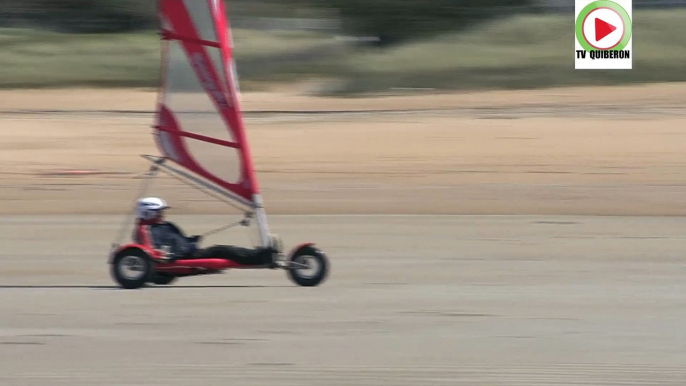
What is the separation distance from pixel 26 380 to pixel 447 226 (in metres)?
6.34

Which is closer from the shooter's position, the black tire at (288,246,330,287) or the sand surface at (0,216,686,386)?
the sand surface at (0,216,686,386)

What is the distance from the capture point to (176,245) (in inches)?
309

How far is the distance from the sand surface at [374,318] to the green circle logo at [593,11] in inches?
705

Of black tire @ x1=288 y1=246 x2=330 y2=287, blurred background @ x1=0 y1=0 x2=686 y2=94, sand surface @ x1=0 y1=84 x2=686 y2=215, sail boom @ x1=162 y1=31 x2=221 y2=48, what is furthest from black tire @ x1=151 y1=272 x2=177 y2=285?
blurred background @ x1=0 y1=0 x2=686 y2=94

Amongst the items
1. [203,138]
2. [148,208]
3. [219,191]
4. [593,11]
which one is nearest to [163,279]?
[148,208]

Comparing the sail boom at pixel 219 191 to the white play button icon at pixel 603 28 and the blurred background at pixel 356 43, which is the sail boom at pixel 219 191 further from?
the white play button icon at pixel 603 28

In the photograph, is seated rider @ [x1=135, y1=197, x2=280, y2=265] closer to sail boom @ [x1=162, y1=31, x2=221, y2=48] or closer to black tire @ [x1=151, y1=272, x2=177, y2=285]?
black tire @ [x1=151, y1=272, x2=177, y2=285]

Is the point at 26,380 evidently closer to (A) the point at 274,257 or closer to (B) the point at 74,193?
(A) the point at 274,257

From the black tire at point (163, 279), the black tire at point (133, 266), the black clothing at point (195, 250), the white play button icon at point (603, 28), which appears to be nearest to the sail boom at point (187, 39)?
the black clothing at point (195, 250)

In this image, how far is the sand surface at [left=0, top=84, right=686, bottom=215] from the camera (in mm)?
13703

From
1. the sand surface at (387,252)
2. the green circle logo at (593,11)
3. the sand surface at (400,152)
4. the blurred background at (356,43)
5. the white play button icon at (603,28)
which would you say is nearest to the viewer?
the sand surface at (387,252)

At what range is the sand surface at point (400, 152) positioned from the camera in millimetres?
13703

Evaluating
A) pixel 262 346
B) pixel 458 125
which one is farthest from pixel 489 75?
pixel 262 346

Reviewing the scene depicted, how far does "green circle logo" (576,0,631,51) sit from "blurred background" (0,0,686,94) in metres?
0.39
